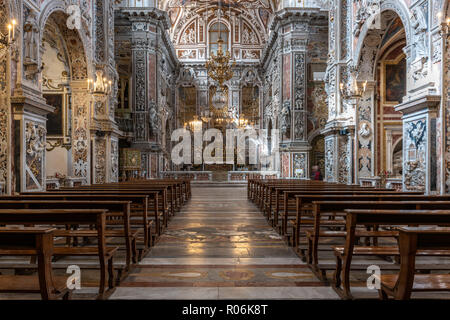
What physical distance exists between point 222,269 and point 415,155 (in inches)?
227

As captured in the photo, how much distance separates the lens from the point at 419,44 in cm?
807

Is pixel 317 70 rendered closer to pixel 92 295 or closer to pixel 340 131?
pixel 340 131

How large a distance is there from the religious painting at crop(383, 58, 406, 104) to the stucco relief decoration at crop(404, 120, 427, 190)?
5140 millimetres

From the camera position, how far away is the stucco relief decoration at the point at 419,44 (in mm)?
7859

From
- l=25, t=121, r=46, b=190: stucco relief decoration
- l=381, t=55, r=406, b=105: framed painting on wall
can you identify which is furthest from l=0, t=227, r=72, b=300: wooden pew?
l=381, t=55, r=406, b=105: framed painting on wall

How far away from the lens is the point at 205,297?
11.0ft

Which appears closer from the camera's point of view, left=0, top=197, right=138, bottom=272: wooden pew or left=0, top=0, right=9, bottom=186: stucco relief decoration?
left=0, top=197, right=138, bottom=272: wooden pew

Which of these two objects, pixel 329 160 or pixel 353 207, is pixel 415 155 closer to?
pixel 353 207

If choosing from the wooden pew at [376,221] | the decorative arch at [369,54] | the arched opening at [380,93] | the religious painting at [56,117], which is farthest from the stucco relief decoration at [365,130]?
the religious painting at [56,117]

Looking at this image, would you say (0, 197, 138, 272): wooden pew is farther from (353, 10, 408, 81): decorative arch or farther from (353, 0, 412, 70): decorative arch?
(353, 10, 408, 81): decorative arch

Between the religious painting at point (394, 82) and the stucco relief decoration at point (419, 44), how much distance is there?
15.9ft

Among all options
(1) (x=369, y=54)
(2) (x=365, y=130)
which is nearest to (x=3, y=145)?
(2) (x=365, y=130)

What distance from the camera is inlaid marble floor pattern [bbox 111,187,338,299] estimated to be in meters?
3.47

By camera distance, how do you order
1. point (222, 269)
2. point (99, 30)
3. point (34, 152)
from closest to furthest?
point (222, 269)
point (34, 152)
point (99, 30)
